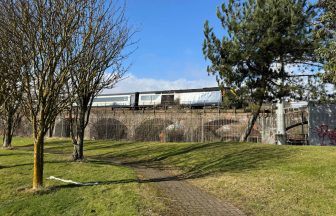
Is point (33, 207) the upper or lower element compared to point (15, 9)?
lower

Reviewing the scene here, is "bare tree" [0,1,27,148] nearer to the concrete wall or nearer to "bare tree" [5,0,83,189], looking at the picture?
"bare tree" [5,0,83,189]

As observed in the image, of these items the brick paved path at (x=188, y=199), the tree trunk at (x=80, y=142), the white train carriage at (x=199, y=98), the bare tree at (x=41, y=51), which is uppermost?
the white train carriage at (x=199, y=98)

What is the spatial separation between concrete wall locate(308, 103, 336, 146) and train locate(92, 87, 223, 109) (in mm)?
24166

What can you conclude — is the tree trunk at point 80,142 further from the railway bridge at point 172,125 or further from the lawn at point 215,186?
the railway bridge at point 172,125

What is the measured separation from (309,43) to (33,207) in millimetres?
17402

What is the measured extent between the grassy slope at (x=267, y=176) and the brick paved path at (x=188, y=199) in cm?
37

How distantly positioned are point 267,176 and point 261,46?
11383 mm

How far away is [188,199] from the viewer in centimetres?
865

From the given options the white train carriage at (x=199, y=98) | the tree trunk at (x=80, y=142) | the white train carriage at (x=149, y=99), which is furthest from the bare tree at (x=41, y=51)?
the white train carriage at (x=149, y=99)

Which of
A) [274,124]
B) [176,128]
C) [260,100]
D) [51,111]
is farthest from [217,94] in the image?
[51,111]

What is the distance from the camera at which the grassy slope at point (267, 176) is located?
26.3 ft

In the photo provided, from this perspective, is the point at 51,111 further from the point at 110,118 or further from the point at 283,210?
the point at 110,118

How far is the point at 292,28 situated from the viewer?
65.8ft

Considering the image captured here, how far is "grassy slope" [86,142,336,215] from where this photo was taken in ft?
26.3
